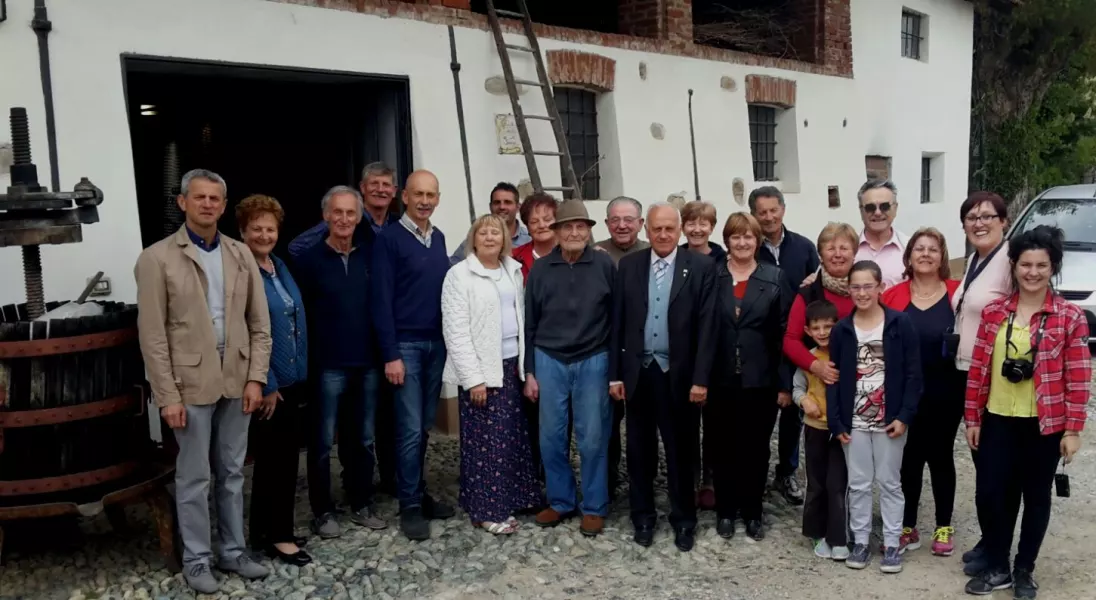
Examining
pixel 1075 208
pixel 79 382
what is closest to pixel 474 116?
pixel 79 382

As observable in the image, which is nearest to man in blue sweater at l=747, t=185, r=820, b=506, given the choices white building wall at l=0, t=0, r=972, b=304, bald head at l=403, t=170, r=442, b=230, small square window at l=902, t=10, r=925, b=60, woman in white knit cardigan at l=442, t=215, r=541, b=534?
woman in white knit cardigan at l=442, t=215, r=541, b=534

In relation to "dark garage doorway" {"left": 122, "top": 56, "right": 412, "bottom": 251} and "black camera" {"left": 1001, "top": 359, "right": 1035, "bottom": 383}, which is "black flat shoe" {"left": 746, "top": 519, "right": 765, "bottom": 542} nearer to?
"black camera" {"left": 1001, "top": 359, "right": 1035, "bottom": 383}

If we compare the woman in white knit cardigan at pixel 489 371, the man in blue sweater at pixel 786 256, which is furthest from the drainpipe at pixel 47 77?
the man in blue sweater at pixel 786 256

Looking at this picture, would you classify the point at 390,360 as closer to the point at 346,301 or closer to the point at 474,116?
the point at 346,301

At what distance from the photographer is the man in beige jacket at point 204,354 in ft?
12.0

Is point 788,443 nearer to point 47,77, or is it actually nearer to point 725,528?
point 725,528

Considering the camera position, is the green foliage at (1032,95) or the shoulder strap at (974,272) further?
the green foliage at (1032,95)

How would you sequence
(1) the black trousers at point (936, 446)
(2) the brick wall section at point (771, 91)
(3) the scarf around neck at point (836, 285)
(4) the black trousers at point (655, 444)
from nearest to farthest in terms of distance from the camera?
(1) the black trousers at point (936, 446), (3) the scarf around neck at point (836, 285), (4) the black trousers at point (655, 444), (2) the brick wall section at point (771, 91)

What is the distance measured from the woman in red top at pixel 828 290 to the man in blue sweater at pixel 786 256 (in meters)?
0.49

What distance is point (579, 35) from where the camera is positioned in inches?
291

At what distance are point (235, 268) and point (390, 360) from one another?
0.93 meters

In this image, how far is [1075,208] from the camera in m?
10.6

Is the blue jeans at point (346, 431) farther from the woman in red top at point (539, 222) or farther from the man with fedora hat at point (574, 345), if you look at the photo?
the woman in red top at point (539, 222)

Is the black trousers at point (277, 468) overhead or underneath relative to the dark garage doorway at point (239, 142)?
underneath
